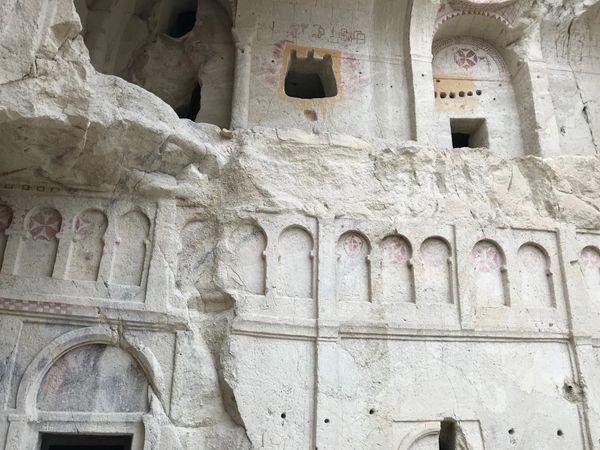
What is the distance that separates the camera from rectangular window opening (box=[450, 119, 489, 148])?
30.0 feet

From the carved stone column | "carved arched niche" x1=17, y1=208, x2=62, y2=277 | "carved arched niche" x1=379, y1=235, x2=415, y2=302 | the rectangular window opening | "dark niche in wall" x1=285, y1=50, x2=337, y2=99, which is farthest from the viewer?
the rectangular window opening

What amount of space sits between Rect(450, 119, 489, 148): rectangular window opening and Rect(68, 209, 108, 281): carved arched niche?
582 cm

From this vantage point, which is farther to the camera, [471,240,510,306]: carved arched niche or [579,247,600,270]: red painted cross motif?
[579,247,600,270]: red painted cross motif

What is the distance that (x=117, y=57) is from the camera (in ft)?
30.5

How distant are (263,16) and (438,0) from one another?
2.81 meters

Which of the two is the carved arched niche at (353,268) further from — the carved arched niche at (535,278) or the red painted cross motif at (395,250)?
the carved arched niche at (535,278)

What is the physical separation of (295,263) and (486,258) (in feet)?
8.39

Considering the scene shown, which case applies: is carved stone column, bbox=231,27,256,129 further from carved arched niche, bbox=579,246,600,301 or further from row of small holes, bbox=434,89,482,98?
carved arched niche, bbox=579,246,600,301

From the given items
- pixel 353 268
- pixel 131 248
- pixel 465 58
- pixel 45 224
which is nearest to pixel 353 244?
pixel 353 268

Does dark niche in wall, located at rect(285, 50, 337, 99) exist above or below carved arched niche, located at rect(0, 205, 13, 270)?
above

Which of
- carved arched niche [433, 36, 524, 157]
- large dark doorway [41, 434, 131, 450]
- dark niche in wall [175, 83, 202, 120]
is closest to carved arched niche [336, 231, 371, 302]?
large dark doorway [41, 434, 131, 450]

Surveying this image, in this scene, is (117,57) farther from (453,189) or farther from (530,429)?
(530,429)

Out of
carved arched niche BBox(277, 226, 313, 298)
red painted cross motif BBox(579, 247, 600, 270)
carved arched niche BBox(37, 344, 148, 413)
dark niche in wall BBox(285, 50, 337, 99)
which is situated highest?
dark niche in wall BBox(285, 50, 337, 99)

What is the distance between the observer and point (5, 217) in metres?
6.43
